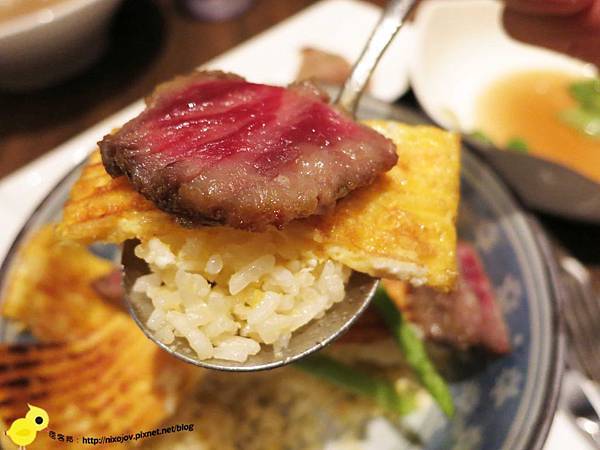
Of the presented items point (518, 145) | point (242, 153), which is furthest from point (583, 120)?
point (242, 153)

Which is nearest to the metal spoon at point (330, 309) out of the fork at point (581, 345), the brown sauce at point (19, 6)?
the fork at point (581, 345)

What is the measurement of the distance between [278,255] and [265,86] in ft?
1.23

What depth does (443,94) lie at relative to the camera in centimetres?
268

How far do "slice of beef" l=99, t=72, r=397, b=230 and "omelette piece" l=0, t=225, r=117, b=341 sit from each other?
2.31 ft

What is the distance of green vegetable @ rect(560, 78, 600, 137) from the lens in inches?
98.1

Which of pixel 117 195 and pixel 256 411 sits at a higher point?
pixel 117 195

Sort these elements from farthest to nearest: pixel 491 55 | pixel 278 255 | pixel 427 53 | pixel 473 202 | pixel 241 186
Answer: pixel 491 55 < pixel 427 53 < pixel 473 202 < pixel 278 255 < pixel 241 186

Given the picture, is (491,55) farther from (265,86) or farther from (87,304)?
(87,304)

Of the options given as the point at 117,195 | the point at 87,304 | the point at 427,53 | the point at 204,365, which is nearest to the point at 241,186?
the point at 117,195

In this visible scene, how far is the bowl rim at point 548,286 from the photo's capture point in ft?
4.20

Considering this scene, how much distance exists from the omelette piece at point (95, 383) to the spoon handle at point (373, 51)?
94 cm

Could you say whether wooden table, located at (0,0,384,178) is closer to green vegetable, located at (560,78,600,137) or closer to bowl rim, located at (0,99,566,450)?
bowl rim, located at (0,99,566,450)

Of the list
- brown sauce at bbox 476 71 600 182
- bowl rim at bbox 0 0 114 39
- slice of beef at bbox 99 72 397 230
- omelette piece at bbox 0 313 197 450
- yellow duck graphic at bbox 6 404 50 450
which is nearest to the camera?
slice of beef at bbox 99 72 397 230

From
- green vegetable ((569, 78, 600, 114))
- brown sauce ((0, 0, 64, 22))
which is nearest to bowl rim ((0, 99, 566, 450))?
green vegetable ((569, 78, 600, 114))
